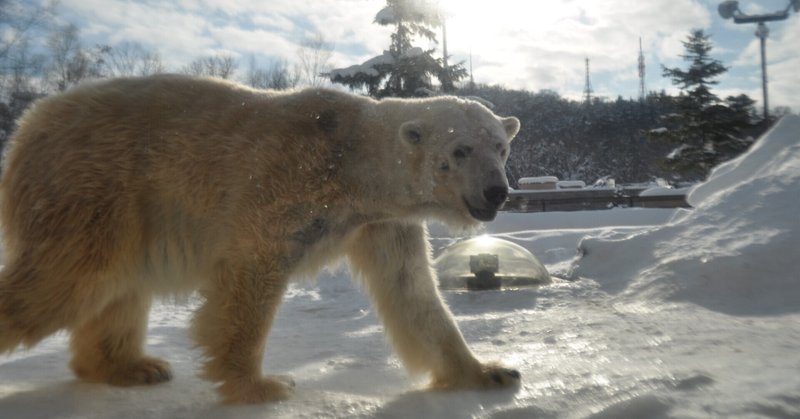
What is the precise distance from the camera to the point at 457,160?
3184 mm

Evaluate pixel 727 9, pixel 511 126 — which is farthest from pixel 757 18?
pixel 511 126

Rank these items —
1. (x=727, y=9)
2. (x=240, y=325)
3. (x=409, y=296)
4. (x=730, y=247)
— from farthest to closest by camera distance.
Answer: (x=727, y=9), (x=730, y=247), (x=409, y=296), (x=240, y=325)

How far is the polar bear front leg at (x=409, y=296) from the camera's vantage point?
3299 millimetres

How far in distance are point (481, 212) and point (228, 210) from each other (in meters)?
1.26

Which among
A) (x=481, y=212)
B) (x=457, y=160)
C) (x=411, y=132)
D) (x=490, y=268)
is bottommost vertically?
(x=490, y=268)

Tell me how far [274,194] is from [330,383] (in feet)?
3.34

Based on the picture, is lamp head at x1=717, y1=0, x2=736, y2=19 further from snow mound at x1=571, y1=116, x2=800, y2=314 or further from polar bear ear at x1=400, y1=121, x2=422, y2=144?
polar bear ear at x1=400, y1=121, x2=422, y2=144

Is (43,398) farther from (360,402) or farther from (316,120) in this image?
(316,120)

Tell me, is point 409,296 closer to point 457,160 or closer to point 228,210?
point 457,160

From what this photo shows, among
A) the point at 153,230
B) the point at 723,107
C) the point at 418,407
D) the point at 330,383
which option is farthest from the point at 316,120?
the point at 723,107

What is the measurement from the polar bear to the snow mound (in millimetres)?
2590

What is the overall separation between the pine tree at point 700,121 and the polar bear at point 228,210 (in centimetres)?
1593

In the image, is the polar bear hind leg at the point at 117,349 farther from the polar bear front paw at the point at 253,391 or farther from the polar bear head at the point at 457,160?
the polar bear head at the point at 457,160

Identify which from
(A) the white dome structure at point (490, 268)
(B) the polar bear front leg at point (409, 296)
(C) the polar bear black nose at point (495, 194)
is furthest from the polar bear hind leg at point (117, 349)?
(A) the white dome structure at point (490, 268)
